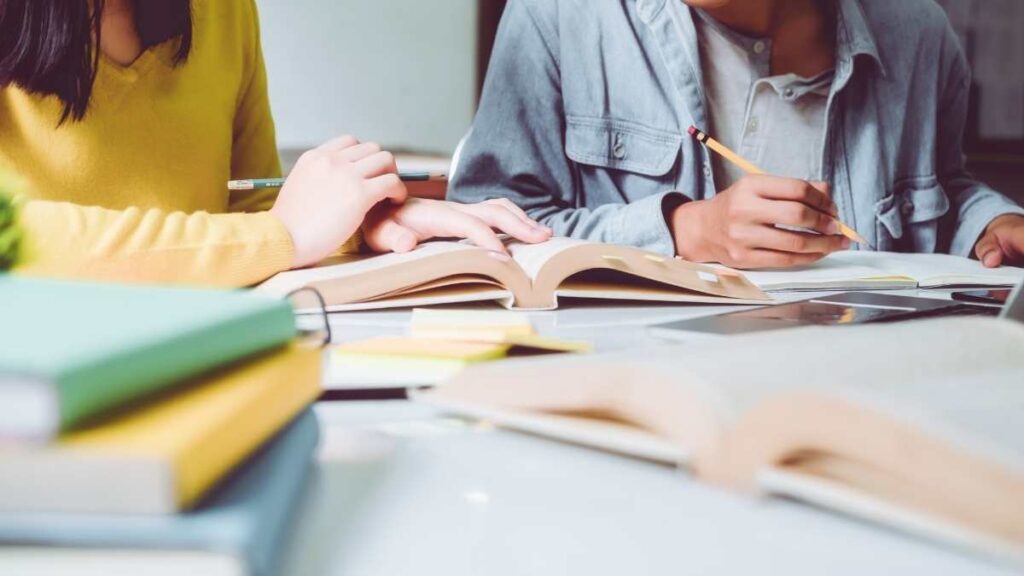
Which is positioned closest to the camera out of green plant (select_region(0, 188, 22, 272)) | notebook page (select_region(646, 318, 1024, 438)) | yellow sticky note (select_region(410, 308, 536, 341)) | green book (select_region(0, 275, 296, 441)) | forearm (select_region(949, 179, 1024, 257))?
green book (select_region(0, 275, 296, 441))

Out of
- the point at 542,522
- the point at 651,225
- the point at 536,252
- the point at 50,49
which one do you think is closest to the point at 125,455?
the point at 542,522

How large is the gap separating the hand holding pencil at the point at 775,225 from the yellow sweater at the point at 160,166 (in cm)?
46

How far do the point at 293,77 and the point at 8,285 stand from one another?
2.42 m

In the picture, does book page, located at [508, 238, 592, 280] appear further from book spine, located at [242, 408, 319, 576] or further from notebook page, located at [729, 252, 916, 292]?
book spine, located at [242, 408, 319, 576]

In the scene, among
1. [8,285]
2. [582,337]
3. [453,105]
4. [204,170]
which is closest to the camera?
[8,285]

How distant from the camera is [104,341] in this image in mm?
254

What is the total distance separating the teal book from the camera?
0.78 feet

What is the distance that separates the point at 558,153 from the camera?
1.37m

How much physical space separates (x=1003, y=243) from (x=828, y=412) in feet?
3.36

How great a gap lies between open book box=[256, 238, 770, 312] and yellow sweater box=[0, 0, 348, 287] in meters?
0.06

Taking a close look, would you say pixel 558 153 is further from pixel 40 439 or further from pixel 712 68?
pixel 40 439

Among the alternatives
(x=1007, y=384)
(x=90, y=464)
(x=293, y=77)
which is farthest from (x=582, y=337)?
(x=293, y=77)

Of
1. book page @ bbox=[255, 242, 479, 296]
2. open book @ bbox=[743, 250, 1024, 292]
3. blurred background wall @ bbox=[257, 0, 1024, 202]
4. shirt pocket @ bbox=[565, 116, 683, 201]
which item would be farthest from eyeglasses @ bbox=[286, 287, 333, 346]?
blurred background wall @ bbox=[257, 0, 1024, 202]

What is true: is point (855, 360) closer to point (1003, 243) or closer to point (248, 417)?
point (248, 417)
